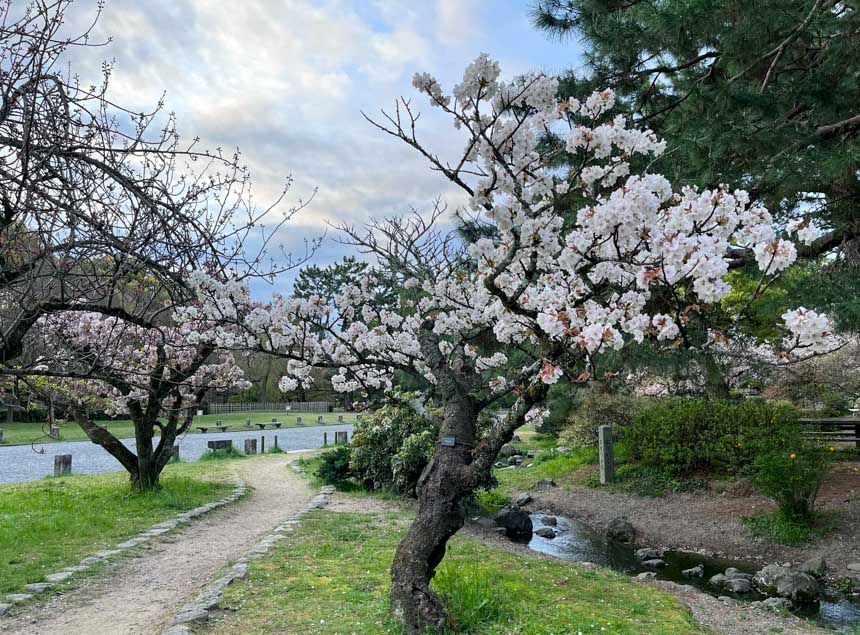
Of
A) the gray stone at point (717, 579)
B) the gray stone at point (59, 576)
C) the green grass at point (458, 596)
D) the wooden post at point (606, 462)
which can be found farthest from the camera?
the wooden post at point (606, 462)

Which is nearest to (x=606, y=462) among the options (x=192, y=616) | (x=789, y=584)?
(x=789, y=584)

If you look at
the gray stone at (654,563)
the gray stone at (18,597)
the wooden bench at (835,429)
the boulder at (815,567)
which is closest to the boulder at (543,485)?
the gray stone at (654,563)

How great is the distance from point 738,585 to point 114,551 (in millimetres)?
6490

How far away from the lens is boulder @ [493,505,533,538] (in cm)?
911

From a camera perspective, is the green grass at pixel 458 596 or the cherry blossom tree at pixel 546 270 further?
the green grass at pixel 458 596

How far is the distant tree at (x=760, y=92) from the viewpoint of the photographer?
5.79 m

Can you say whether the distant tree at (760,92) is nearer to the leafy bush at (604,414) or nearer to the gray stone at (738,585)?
the gray stone at (738,585)

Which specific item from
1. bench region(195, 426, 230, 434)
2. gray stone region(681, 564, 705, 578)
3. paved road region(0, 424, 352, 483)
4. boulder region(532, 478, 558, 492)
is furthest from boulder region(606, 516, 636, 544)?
bench region(195, 426, 230, 434)

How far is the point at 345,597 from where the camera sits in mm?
4699

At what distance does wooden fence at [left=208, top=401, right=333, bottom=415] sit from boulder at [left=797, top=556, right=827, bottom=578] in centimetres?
3796

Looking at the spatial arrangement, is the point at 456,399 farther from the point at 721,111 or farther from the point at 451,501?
the point at 721,111

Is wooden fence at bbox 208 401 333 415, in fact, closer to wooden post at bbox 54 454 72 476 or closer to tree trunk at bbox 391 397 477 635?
wooden post at bbox 54 454 72 476

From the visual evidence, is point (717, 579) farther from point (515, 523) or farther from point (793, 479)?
point (515, 523)

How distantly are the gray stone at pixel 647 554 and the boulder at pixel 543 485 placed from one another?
151 inches
